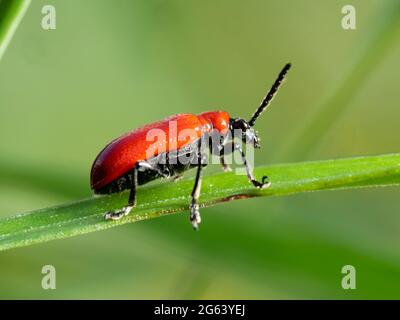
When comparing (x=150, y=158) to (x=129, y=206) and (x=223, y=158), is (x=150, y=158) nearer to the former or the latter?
(x=129, y=206)

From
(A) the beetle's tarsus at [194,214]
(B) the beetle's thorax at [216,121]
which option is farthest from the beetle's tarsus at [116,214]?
(B) the beetle's thorax at [216,121]

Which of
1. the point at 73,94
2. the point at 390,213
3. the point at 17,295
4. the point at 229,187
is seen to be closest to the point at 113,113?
the point at 73,94

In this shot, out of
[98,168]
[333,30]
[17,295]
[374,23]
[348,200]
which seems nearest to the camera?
→ [98,168]

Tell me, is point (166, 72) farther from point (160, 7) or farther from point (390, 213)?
point (390, 213)

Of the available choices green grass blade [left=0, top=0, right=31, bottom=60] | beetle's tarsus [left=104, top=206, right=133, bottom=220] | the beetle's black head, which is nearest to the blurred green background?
the beetle's black head

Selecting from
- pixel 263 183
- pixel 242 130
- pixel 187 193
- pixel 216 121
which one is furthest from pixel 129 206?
pixel 242 130

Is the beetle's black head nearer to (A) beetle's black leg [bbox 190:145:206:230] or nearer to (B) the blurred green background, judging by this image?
(B) the blurred green background
